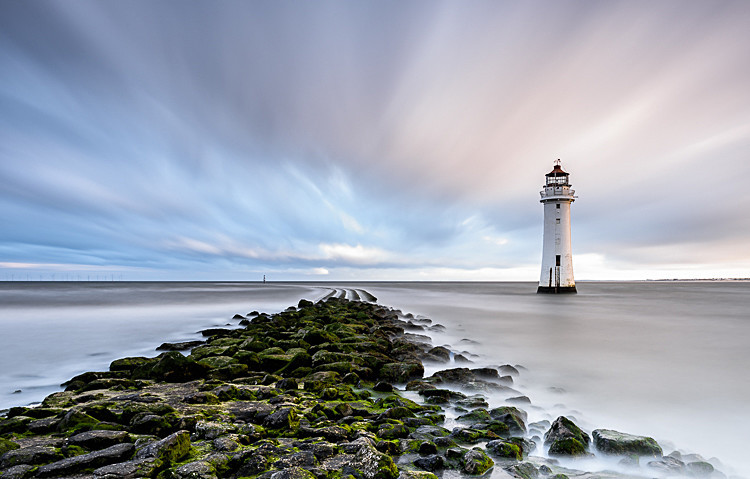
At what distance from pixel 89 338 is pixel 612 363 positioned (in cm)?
1504

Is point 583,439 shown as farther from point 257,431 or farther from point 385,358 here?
point 385,358

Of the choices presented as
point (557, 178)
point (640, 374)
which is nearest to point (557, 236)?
point (557, 178)

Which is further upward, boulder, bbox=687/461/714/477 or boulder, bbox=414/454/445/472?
boulder, bbox=414/454/445/472

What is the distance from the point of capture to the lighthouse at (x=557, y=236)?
83.0 feet

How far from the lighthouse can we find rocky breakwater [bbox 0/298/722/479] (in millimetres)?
21954

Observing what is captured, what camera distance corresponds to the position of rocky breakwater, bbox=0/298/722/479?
2.80 metres

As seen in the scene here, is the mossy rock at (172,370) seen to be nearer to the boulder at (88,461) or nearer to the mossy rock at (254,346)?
the mossy rock at (254,346)

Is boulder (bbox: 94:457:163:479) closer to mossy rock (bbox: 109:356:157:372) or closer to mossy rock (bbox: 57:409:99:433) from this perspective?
mossy rock (bbox: 57:409:99:433)

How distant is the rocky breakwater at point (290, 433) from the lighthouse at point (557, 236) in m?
22.0

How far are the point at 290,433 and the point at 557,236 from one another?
83.1ft

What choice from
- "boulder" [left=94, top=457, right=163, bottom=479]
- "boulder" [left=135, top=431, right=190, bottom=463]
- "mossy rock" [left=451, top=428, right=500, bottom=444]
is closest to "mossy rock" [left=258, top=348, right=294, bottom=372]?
"boulder" [left=135, top=431, right=190, bottom=463]

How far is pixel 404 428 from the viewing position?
11.9 feet

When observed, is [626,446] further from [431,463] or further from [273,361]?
[273,361]

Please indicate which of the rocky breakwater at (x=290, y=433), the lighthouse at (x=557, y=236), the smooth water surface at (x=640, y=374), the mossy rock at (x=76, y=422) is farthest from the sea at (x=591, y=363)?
the lighthouse at (x=557, y=236)
